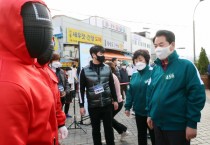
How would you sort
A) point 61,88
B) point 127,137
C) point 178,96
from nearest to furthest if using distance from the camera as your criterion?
point 178,96 < point 127,137 < point 61,88

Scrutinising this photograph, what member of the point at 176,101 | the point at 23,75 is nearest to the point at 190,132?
the point at 176,101

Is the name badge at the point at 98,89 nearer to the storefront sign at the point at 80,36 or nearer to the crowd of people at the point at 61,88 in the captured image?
the crowd of people at the point at 61,88

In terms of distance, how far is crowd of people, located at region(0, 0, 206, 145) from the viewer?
1.30 m

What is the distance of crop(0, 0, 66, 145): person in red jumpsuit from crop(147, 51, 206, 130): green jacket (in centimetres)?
174

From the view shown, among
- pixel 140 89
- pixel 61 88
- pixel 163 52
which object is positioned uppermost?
pixel 163 52

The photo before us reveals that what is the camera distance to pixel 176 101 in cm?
301

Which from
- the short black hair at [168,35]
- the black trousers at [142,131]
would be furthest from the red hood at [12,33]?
the black trousers at [142,131]

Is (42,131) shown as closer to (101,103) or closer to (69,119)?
(101,103)

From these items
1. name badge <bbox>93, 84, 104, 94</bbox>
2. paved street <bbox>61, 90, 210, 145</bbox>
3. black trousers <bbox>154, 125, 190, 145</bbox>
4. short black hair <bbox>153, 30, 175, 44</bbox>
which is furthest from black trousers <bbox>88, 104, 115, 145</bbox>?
short black hair <bbox>153, 30, 175, 44</bbox>

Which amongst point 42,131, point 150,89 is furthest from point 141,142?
point 42,131

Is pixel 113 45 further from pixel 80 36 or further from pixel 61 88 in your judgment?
pixel 61 88

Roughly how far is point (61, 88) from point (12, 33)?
5230 mm

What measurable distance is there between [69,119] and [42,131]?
691 centimetres

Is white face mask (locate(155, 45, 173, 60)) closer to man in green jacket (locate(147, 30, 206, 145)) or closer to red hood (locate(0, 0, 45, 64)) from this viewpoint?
man in green jacket (locate(147, 30, 206, 145))
